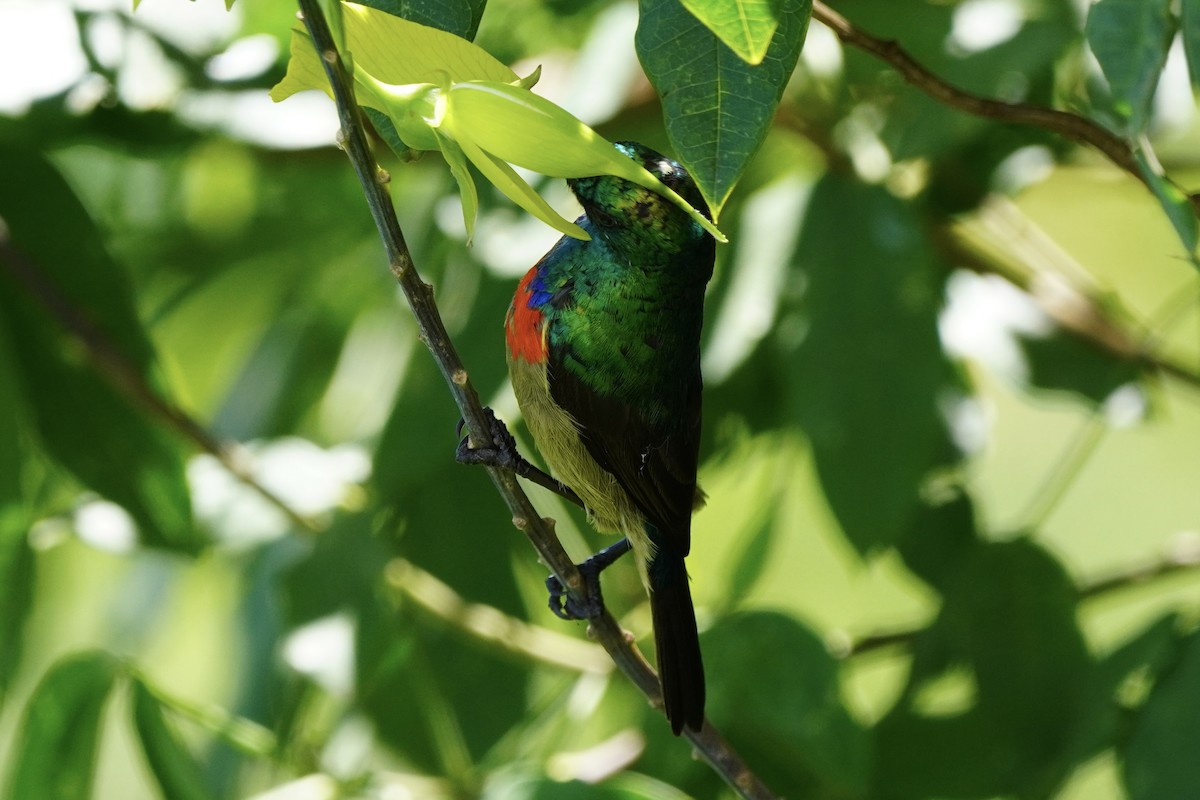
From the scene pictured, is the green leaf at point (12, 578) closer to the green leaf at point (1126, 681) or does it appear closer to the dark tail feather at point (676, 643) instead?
the dark tail feather at point (676, 643)

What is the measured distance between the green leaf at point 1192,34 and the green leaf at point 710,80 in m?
0.29

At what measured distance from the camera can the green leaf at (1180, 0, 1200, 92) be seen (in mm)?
966

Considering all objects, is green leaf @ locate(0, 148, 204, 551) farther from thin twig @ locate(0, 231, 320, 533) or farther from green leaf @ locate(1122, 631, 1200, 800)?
green leaf @ locate(1122, 631, 1200, 800)

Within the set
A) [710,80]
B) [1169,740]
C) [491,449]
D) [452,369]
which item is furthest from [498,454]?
[1169,740]

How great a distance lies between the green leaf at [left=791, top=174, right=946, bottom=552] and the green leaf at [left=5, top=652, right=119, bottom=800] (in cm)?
91

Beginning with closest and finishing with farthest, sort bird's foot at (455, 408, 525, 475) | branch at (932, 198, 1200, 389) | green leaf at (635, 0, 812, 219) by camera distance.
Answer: green leaf at (635, 0, 812, 219) < bird's foot at (455, 408, 525, 475) < branch at (932, 198, 1200, 389)

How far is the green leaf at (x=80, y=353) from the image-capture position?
1804 mm

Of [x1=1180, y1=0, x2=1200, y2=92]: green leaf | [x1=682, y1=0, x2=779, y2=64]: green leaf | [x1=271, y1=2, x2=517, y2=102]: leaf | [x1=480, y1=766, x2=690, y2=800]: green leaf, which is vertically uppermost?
[x1=271, y1=2, x2=517, y2=102]: leaf

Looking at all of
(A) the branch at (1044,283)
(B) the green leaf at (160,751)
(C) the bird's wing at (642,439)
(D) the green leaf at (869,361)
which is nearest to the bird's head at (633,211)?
(C) the bird's wing at (642,439)

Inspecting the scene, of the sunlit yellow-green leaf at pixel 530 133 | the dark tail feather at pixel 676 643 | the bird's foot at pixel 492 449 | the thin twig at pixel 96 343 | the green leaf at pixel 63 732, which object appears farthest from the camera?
the thin twig at pixel 96 343

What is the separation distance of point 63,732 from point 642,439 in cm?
74

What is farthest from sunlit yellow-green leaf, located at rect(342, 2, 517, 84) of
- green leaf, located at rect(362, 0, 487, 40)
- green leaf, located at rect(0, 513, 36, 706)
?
green leaf, located at rect(0, 513, 36, 706)

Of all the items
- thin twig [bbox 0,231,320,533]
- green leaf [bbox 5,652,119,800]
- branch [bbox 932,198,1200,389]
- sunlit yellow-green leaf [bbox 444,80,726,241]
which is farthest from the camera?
branch [bbox 932,198,1200,389]

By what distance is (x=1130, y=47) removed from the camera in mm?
968
